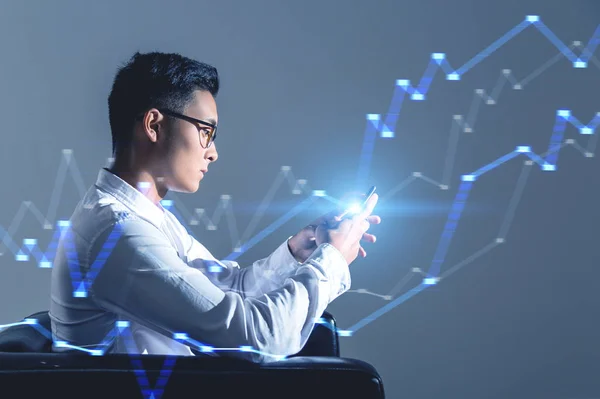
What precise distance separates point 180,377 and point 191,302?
154 mm

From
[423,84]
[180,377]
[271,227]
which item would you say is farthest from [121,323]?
[423,84]

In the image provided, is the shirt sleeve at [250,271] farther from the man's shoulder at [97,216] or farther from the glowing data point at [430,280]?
the glowing data point at [430,280]

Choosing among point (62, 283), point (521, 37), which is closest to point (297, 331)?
point (62, 283)

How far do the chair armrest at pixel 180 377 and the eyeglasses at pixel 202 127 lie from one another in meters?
0.65

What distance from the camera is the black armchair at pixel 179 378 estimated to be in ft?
3.64

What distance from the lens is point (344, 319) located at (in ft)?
8.52

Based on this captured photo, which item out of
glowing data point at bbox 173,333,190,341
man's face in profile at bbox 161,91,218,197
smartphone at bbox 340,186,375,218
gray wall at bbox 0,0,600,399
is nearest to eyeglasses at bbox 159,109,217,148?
man's face in profile at bbox 161,91,218,197

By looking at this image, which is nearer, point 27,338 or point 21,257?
point 27,338

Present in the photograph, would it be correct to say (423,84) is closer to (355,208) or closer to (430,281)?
(430,281)

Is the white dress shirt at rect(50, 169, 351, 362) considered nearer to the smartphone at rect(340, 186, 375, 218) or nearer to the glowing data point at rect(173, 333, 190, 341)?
the glowing data point at rect(173, 333, 190, 341)

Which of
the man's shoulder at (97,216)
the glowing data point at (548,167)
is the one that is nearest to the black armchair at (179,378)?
the man's shoulder at (97,216)

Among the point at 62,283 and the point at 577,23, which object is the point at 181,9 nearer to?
the point at 62,283

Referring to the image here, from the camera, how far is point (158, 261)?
49.1 inches

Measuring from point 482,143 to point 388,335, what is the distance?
919mm
